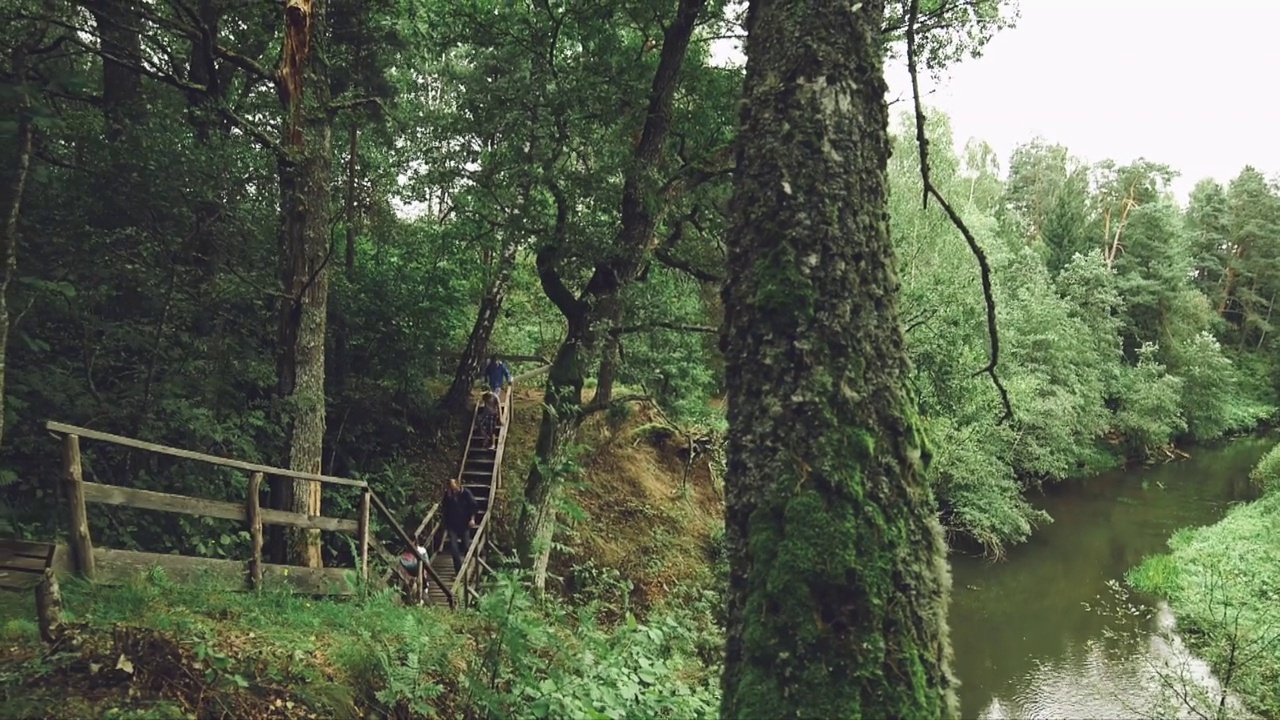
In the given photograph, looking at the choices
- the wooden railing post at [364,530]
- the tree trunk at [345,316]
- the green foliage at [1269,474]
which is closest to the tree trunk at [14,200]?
the wooden railing post at [364,530]

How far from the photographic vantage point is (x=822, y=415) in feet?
6.81

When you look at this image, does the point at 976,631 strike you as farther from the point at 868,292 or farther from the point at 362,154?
the point at 362,154

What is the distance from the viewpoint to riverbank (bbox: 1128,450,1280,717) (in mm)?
10008

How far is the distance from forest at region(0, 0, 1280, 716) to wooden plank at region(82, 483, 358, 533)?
1.16m

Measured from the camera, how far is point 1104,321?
96.2 feet

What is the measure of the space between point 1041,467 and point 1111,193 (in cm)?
2970

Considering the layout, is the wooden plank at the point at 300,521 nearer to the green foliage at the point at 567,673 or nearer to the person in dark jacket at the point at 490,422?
the green foliage at the point at 567,673

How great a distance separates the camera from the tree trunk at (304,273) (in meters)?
7.13

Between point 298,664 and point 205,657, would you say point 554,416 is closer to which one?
point 298,664

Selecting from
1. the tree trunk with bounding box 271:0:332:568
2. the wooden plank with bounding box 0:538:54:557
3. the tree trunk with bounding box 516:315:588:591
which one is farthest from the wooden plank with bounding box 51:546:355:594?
the tree trunk with bounding box 516:315:588:591

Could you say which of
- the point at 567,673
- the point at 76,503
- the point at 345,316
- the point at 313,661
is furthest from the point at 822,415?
the point at 345,316

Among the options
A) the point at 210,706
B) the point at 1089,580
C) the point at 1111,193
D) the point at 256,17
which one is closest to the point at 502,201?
the point at 256,17

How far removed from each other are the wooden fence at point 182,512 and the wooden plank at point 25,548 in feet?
0.46

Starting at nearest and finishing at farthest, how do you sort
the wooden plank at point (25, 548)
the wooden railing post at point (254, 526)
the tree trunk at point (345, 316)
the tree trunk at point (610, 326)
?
the wooden plank at point (25, 548) < the wooden railing post at point (254, 526) < the tree trunk at point (610, 326) < the tree trunk at point (345, 316)
